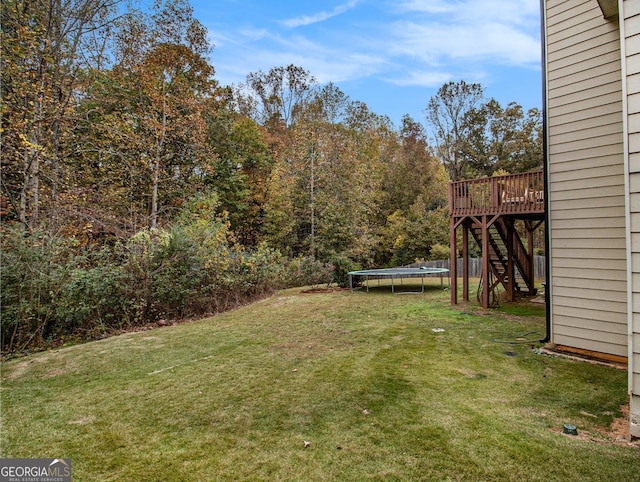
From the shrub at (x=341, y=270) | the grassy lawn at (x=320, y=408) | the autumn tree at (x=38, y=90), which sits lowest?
the grassy lawn at (x=320, y=408)

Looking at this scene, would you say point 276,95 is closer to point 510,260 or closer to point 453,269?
point 453,269

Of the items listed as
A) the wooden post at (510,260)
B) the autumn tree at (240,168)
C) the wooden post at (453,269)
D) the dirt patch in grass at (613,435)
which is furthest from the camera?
the autumn tree at (240,168)

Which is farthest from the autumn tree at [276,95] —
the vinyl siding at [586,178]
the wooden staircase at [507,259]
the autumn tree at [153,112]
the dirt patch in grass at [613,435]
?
the dirt patch in grass at [613,435]

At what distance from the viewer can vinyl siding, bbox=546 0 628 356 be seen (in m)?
3.70

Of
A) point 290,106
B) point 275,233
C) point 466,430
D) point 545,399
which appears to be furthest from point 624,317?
point 290,106

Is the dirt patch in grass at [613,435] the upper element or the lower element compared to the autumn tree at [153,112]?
lower

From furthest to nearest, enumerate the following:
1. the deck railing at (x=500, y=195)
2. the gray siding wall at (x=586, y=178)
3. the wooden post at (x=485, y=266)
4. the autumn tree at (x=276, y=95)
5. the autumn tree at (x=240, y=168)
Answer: the autumn tree at (x=276, y=95) → the autumn tree at (x=240, y=168) → the wooden post at (x=485, y=266) → the deck railing at (x=500, y=195) → the gray siding wall at (x=586, y=178)

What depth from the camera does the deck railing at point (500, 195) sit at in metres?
6.45

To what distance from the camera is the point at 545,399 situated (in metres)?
2.89

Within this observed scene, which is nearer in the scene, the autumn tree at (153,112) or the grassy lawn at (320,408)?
the grassy lawn at (320,408)

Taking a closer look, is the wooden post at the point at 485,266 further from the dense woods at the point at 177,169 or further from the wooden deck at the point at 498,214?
the dense woods at the point at 177,169

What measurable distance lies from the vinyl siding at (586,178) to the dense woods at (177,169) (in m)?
6.50

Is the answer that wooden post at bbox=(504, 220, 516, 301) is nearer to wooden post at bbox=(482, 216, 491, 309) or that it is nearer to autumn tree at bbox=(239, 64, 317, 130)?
wooden post at bbox=(482, 216, 491, 309)

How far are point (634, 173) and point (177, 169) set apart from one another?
11.7 metres
